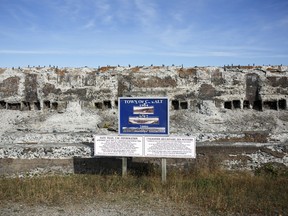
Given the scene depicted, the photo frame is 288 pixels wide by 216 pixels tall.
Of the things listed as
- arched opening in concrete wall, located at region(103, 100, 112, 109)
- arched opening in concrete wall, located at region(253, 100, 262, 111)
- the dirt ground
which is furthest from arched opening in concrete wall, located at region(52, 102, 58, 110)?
the dirt ground

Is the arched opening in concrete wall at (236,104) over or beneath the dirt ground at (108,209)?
over

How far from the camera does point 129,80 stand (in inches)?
685

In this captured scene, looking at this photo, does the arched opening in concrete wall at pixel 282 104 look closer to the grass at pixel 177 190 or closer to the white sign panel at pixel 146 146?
the grass at pixel 177 190

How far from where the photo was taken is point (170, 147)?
266 inches

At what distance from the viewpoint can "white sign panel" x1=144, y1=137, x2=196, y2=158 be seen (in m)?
6.65

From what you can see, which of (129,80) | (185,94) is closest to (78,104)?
(129,80)

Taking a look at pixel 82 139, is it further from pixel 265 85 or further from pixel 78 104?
pixel 265 85

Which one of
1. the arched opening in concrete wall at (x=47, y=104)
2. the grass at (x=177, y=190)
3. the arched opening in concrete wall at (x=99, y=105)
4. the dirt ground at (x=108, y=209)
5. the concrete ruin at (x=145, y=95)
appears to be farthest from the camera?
the arched opening in concrete wall at (x=47, y=104)

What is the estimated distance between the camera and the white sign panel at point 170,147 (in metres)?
6.65

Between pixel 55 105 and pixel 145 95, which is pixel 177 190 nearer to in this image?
pixel 145 95

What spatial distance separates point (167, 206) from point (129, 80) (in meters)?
12.6

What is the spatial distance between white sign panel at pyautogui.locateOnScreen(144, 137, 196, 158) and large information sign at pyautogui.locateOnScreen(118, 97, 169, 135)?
227mm

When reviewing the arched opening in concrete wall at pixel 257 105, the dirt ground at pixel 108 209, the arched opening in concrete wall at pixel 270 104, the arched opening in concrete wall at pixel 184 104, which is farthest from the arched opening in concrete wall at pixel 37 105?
the arched opening in concrete wall at pixel 270 104

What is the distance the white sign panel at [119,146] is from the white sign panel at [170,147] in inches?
8.6
